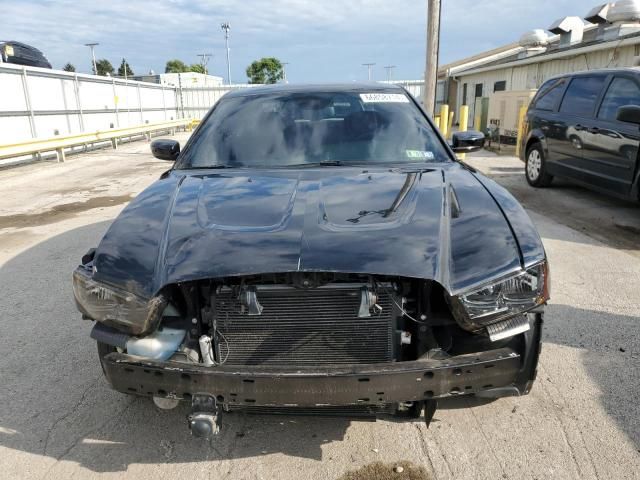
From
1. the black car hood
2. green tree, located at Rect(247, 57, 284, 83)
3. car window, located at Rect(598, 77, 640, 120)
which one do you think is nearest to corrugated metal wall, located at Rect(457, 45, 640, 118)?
car window, located at Rect(598, 77, 640, 120)

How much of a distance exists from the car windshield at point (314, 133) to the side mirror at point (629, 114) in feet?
11.6

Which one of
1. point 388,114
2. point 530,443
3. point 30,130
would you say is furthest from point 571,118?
point 30,130

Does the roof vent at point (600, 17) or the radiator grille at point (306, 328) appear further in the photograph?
the roof vent at point (600, 17)

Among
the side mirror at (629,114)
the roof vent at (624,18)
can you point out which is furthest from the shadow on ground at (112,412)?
the roof vent at (624,18)

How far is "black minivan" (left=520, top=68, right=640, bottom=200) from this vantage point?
613cm

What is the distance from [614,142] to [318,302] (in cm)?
586

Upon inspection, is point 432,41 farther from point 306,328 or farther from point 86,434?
point 86,434

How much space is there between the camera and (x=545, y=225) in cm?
633

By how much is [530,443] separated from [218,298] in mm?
1619

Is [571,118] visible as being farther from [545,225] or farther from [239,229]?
[239,229]

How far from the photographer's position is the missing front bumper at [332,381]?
6.13 feet

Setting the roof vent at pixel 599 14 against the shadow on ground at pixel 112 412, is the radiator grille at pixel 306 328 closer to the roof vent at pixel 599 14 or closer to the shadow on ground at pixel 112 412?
the shadow on ground at pixel 112 412

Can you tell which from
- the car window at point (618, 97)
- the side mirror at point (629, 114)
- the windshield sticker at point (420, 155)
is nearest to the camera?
the windshield sticker at point (420, 155)

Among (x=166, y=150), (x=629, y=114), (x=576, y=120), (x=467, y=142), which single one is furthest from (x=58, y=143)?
(x=629, y=114)
